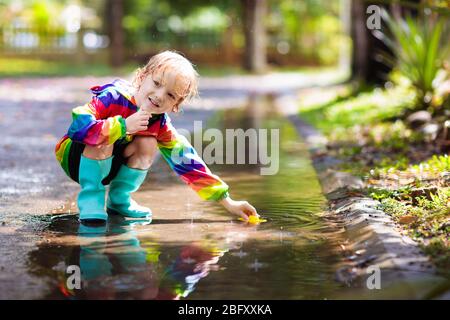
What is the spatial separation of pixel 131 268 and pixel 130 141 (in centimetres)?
134

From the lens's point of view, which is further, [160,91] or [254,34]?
[254,34]

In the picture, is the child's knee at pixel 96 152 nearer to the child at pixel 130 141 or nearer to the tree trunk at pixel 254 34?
the child at pixel 130 141

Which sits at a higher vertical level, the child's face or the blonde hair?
the blonde hair

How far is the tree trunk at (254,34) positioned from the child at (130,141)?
2427 centimetres

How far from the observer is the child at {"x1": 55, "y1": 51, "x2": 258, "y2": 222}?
192 inches

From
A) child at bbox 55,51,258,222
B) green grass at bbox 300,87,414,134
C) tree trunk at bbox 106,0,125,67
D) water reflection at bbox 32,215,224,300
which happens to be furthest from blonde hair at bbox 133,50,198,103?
tree trunk at bbox 106,0,125,67

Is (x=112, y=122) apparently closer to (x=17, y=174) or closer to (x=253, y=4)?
(x=17, y=174)

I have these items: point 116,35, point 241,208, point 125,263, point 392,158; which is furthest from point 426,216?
point 116,35

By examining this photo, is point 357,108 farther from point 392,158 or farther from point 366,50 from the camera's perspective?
point 392,158

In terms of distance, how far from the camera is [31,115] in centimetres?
1263

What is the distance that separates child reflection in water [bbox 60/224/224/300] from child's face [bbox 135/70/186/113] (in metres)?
0.72

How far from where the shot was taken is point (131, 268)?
4070 millimetres

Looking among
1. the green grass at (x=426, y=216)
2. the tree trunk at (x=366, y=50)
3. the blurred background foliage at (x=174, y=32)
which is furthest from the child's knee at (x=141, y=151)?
the blurred background foliage at (x=174, y=32)

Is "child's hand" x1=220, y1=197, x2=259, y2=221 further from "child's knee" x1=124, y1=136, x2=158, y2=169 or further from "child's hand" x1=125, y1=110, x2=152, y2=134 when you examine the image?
"child's hand" x1=125, y1=110, x2=152, y2=134
